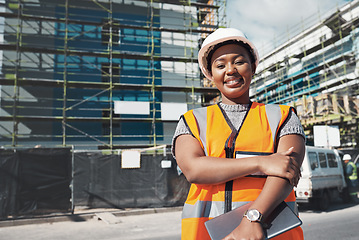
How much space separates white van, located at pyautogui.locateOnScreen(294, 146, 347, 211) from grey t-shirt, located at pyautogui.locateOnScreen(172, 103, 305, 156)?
8.74 m

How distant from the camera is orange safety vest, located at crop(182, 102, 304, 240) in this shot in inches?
51.4

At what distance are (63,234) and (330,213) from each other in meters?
7.80

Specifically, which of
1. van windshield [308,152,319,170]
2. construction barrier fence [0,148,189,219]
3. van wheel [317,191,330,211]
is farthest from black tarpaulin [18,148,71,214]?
van wheel [317,191,330,211]

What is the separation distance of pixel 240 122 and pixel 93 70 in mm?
21205

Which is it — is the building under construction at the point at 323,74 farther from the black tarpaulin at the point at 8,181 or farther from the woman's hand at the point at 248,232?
the woman's hand at the point at 248,232

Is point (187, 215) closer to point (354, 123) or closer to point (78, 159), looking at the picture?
point (78, 159)

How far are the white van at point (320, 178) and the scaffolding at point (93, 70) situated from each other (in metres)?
11.5

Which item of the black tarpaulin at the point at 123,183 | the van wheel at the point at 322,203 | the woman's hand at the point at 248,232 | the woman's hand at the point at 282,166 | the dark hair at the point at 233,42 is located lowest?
the van wheel at the point at 322,203

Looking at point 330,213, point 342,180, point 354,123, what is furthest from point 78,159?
point 354,123

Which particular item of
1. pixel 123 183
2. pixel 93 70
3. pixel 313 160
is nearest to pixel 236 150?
pixel 313 160

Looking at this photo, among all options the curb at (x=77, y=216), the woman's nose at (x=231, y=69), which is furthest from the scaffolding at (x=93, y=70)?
the woman's nose at (x=231, y=69)

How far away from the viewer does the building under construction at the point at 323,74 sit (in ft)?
59.0

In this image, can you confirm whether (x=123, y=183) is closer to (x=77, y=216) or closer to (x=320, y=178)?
(x=77, y=216)

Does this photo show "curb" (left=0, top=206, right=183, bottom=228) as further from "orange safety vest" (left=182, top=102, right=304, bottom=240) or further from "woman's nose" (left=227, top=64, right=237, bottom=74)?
"woman's nose" (left=227, top=64, right=237, bottom=74)
